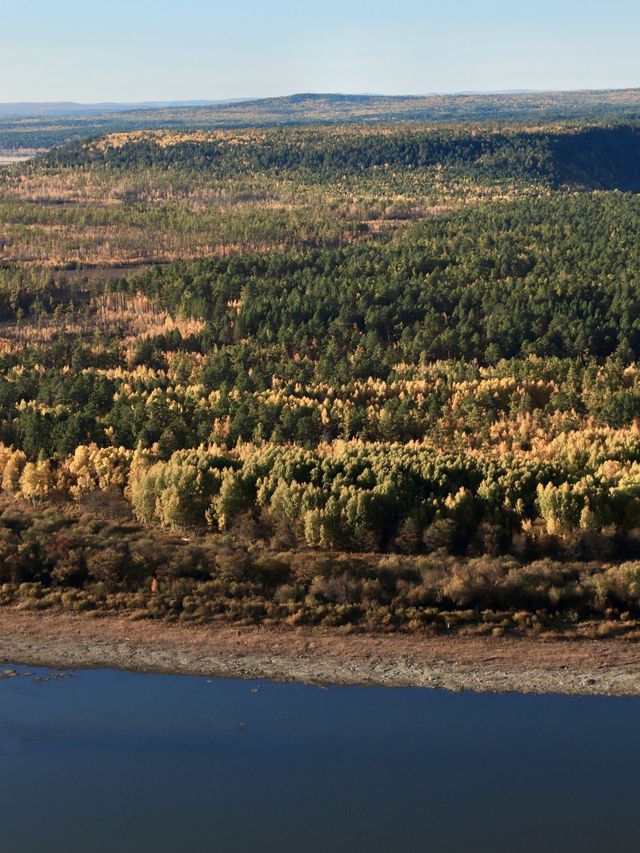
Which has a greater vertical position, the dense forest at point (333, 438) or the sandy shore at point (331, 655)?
the dense forest at point (333, 438)

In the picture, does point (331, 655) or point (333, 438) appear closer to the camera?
point (331, 655)

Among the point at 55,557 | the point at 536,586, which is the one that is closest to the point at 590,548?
the point at 536,586

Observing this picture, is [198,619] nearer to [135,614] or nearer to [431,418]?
[135,614]

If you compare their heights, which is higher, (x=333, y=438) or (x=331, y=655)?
(x=333, y=438)

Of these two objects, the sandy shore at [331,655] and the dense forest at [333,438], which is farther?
the dense forest at [333,438]
